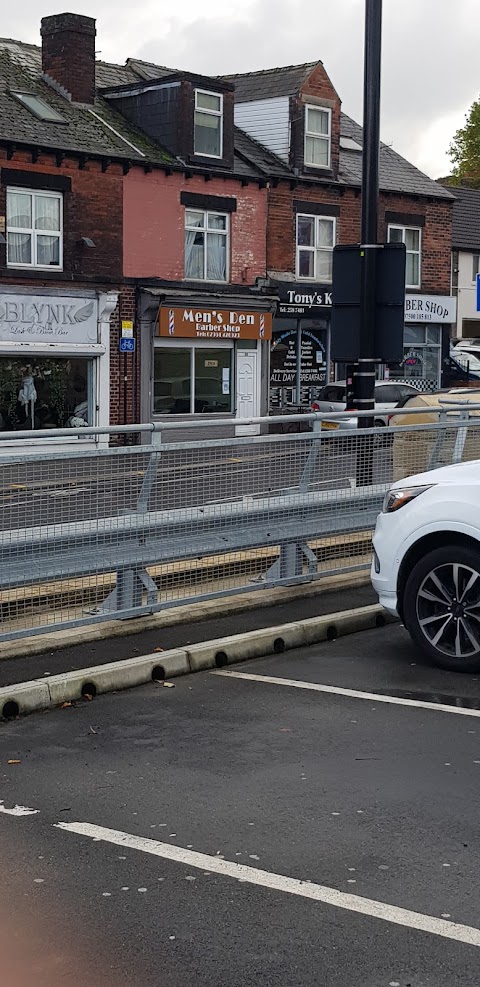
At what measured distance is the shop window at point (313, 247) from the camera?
3572 cm

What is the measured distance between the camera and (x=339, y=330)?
521 inches

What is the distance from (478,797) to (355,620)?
3756mm

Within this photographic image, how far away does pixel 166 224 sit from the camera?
32188 millimetres

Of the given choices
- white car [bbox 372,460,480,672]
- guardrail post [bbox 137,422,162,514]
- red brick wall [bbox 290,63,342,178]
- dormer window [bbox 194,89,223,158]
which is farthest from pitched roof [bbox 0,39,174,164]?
white car [bbox 372,460,480,672]

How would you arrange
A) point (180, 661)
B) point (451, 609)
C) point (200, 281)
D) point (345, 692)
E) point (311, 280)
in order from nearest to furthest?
point (345, 692) < point (180, 661) < point (451, 609) < point (200, 281) < point (311, 280)

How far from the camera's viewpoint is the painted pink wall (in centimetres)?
3148

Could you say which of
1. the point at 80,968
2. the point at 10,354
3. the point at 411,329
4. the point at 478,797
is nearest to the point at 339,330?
the point at 478,797

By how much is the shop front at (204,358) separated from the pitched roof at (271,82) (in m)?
6.41

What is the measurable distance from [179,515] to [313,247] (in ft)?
90.7

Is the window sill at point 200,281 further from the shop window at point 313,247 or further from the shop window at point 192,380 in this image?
the shop window at point 313,247

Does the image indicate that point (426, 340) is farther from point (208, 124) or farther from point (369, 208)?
point (369, 208)

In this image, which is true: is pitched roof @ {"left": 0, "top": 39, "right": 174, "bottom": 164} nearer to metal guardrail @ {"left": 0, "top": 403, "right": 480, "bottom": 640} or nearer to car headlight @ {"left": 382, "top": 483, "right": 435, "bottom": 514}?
metal guardrail @ {"left": 0, "top": 403, "right": 480, "bottom": 640}

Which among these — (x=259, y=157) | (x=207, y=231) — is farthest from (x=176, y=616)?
(x=259, y=157)

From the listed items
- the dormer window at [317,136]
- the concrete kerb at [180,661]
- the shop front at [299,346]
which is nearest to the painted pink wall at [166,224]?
the shop front at [299,346]
